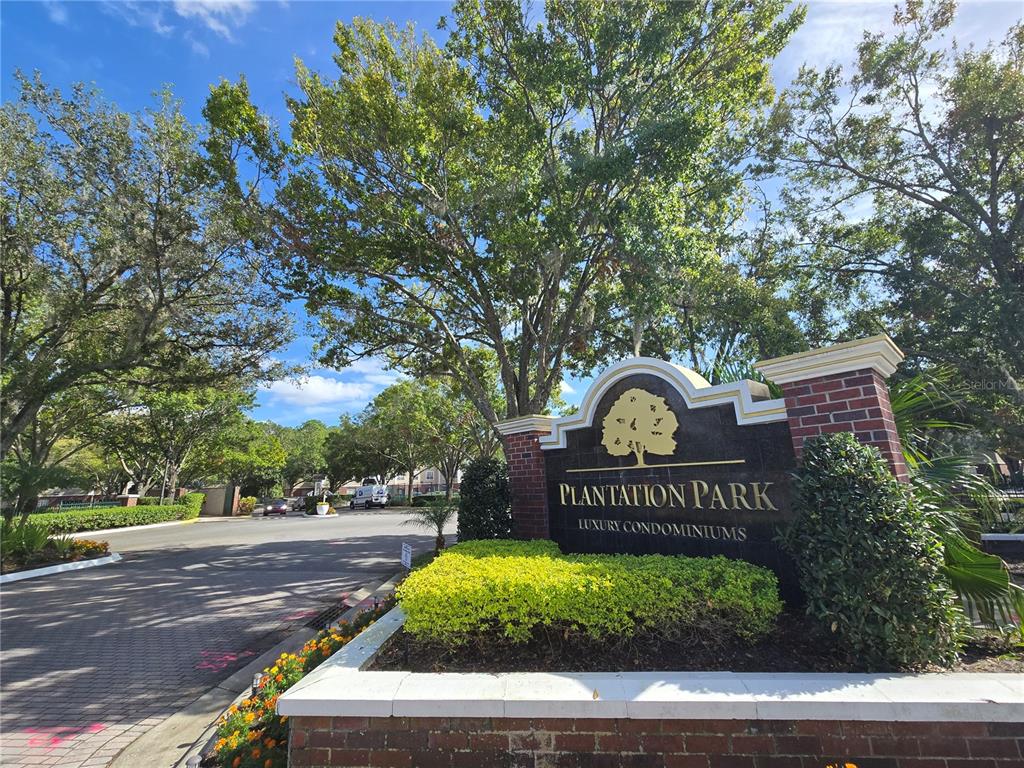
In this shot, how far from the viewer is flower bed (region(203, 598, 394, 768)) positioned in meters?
3.03

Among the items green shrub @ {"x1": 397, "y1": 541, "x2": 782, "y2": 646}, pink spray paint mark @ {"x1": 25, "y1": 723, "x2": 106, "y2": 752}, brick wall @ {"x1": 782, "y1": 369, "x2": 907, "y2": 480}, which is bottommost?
pink spray paint mark @ {"x1": 25, "y1": 723, "x2": 106, "y2": 752}

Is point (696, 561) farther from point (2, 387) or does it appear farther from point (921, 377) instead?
point (2, 387)

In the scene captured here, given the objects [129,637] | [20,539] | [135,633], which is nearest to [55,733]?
[129,637]

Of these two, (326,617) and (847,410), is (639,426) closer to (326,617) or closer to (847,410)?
(847,410)

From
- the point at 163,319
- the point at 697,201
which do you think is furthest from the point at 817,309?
the point at 163,319

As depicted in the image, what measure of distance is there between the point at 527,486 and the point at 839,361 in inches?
161

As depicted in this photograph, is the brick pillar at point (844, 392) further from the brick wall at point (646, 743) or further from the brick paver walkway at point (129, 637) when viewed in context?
the brick paver walkway at point (129, 637)

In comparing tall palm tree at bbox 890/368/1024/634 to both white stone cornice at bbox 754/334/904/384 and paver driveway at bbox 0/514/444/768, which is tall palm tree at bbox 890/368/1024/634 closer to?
white stone cornice at bbox 754/334/904/384

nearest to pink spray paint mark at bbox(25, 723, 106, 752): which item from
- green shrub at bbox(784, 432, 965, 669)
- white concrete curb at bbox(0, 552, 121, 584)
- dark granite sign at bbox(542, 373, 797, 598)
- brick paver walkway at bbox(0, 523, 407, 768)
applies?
brick paver walkway at bbox(0, 523, 407, 768)

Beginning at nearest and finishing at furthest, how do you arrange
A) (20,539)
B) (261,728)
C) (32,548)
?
(261,728) → (20,539) → (32,548)

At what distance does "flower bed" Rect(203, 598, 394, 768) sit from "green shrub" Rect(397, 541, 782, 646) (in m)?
1.06

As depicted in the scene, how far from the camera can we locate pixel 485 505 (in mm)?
7508

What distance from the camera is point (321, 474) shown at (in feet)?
165

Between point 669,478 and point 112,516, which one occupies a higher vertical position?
point 669,478
